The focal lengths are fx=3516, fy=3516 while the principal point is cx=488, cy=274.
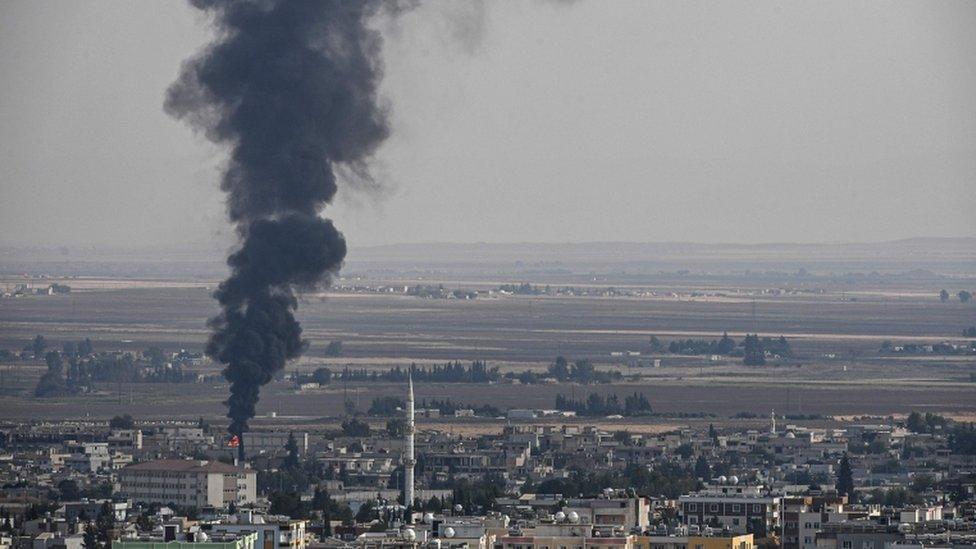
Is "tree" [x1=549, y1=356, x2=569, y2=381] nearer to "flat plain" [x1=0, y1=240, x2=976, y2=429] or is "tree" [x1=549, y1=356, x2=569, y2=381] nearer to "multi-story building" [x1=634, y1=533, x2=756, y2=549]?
"flat plain" [x1=0, y1=240, x2=976, y2=429]

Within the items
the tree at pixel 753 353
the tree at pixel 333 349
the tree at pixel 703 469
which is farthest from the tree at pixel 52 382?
the tree at pixel 703 469

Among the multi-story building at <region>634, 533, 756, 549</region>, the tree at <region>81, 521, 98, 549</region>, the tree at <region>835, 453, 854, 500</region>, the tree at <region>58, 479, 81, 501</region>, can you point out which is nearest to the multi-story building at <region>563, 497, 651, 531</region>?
the multi-story building at <region>634, 533, 756, 549</region>

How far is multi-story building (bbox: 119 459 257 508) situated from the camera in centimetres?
7881

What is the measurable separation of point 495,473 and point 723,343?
84.8 meters

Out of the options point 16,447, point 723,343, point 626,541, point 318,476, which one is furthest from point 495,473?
point 723,343

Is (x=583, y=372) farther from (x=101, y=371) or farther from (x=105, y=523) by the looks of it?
(x=105, y=523)

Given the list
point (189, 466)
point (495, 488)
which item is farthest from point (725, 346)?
point (495, 488)

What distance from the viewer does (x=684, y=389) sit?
144 meters

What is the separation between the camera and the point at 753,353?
16700 cm

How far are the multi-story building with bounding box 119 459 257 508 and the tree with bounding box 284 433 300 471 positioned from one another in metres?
5.58

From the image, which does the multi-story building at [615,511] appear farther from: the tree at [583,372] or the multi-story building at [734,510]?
the tree at [583,372]

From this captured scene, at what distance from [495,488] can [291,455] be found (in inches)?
583

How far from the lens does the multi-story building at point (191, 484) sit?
7881 centimetres

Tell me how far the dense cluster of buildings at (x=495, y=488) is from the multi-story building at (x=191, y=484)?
0.24 ft
